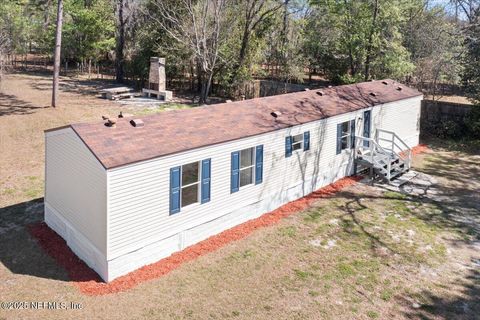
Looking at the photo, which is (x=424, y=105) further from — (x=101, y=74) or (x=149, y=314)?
(x=101, y=74)

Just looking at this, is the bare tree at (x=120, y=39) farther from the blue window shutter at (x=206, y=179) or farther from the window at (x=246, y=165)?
the blue window shutter at (x=206, y=179)

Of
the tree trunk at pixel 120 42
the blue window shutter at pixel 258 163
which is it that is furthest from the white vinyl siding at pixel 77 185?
the tree trunk at pixel 120 42

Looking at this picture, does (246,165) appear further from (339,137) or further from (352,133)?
(352,133)

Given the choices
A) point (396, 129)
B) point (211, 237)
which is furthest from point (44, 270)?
point (396, 129)

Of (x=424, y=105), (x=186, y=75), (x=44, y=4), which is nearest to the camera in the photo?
(x=424, y=105)

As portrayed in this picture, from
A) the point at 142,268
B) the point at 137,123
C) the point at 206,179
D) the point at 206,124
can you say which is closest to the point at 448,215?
the point at 206,179
